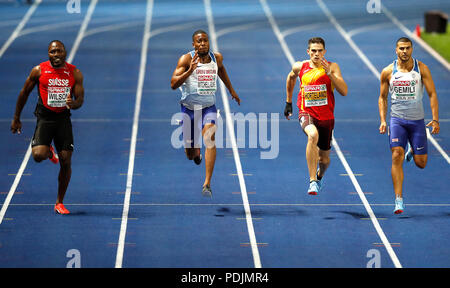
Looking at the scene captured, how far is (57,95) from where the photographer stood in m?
11.4

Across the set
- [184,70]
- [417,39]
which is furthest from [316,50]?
[417,39]

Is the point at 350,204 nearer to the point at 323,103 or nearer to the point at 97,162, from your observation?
the point at 323,103

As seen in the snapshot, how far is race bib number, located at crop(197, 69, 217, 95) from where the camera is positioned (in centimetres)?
1201

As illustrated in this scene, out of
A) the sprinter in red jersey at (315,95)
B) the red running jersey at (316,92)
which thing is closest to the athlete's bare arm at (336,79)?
the sprinter in red jersey at (315,95)

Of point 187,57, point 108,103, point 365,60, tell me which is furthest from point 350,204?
point 365,60

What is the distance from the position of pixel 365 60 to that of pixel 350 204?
39.2 ft

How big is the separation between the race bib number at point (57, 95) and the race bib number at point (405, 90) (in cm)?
364

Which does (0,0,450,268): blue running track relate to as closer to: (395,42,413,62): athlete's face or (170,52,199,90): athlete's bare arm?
(170,52,199,90): athlete's bare arm

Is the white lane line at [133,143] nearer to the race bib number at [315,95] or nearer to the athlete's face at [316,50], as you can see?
the race bib number at [315,95]

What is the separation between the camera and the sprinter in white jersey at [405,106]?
37.7ft

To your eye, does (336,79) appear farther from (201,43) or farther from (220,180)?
(220,180)

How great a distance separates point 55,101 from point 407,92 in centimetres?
391

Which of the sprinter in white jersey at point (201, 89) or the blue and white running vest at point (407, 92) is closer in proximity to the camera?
the blue and white running vest at point (407, 92)

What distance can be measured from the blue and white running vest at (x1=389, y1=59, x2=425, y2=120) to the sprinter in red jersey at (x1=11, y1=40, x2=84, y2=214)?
3.50 metres
